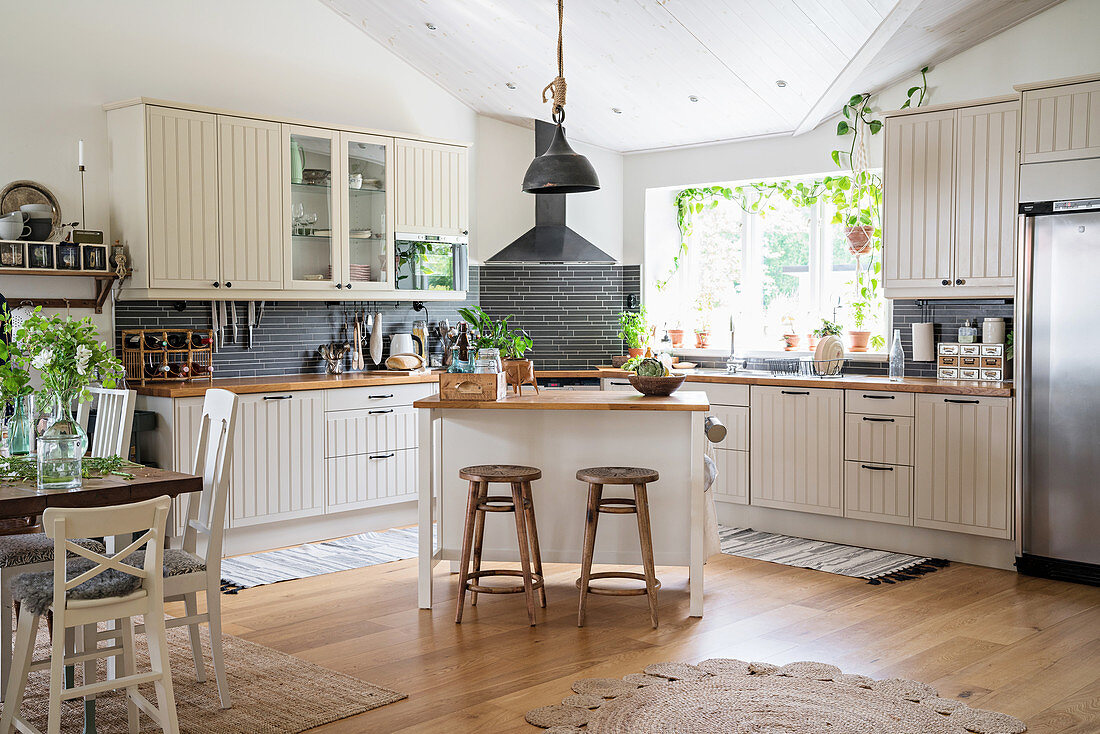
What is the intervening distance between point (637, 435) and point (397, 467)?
2.02 m

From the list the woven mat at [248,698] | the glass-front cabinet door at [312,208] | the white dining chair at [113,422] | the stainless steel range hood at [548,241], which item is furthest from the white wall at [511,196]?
the woven mat at [248,698]

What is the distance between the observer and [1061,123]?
16.0 ft

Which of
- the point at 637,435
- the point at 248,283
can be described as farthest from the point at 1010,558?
the point at 248,283

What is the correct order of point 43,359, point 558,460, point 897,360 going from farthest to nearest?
point 897,360
point 558,460
point 43,359

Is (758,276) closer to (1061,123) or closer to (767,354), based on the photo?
(767,354)

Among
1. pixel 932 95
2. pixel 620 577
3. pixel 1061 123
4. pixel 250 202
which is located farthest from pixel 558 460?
pixel 932 95

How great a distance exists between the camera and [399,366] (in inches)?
254

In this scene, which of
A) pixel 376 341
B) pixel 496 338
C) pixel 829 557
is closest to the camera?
pixel 496 338

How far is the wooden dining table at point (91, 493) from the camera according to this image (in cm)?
279

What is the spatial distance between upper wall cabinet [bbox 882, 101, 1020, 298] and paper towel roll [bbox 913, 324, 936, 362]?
0.35 meters

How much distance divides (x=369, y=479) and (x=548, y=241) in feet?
7.24

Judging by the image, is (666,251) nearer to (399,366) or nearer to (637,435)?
(399,366)

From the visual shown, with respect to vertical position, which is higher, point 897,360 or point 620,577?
point 897,360

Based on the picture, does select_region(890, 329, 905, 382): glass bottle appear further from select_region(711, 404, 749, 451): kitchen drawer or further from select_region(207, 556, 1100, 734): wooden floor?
select_region(207, 556, 1100, 734): wooden floor
